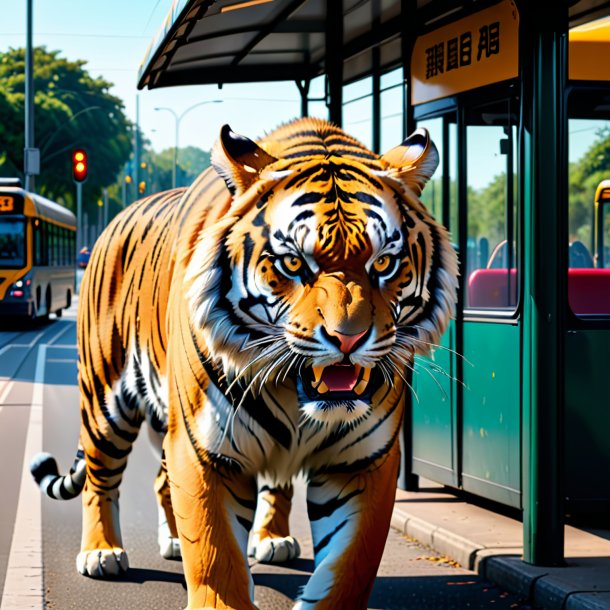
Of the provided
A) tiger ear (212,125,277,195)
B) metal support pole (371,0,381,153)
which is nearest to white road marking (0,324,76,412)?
metal support pole (371,0,381,153)

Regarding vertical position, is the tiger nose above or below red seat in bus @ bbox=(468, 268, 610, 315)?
below

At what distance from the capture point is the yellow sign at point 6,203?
27.2 m

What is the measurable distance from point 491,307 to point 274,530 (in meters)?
2.04

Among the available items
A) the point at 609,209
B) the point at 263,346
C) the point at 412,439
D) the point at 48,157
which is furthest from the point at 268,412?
the point at 48,157

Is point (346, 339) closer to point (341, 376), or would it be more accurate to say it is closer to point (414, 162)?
point (341, 376)

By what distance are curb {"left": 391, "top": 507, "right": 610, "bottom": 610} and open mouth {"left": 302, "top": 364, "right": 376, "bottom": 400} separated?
6.17 feet

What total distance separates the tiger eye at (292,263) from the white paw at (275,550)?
270 cm

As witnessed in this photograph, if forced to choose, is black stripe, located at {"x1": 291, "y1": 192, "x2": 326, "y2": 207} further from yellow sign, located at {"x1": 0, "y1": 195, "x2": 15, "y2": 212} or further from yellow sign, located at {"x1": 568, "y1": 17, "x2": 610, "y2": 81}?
yellow sign, located at {"x1": 0, "y1": 195, "x2": 15, "y2": 212}

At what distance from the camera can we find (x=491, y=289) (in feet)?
26.0

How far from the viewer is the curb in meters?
5.68

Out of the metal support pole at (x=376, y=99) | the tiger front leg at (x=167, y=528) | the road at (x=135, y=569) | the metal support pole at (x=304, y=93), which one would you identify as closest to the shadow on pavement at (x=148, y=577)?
the road at (x=135, y=569)

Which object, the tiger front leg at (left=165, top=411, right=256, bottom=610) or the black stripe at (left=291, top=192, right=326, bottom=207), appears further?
the tiger front leg at (left=165, top=411, right=256, bottom=610)

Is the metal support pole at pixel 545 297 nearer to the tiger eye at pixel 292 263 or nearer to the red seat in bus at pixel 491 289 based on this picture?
the red seat in bus at pixel 491 289

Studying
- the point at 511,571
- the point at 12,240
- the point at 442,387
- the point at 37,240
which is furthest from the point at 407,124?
the point at 37,240
